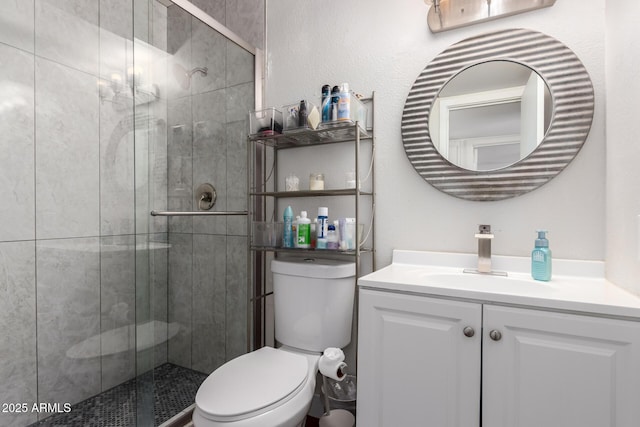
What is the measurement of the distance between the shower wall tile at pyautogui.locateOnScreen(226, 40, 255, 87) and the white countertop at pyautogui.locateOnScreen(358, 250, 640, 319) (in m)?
1.25

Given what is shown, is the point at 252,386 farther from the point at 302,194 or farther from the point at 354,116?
the point at 354,116

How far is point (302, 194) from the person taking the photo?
1580 mm

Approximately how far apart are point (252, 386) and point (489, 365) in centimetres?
76

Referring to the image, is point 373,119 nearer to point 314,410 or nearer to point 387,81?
point 387,81

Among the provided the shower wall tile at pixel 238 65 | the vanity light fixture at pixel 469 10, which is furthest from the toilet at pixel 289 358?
the vanity light fixture at pixel 469 10

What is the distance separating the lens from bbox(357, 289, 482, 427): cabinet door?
98 cm

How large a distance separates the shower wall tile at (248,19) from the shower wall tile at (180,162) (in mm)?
613

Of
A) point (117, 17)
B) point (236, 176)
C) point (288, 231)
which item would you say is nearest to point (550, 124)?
point (288, 231)

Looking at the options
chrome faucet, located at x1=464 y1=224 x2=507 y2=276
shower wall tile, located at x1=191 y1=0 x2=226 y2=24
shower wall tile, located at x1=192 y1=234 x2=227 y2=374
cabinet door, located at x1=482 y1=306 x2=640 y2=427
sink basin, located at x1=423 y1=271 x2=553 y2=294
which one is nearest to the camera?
cabinet door, located at x1=482 y1=306 x2=640 y2=427

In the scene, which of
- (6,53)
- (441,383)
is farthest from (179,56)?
(441,383)

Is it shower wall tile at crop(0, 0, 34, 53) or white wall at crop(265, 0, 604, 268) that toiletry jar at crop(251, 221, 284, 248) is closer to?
white wall at crop(265, 0, 604, 268)

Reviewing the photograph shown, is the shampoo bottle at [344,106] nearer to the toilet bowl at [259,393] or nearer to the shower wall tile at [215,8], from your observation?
the toilet bowl at [259,393]

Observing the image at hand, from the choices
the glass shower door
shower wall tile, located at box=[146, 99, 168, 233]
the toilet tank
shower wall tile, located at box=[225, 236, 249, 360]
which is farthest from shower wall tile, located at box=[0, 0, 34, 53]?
the toilet tank

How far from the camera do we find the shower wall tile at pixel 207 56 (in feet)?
5.28
